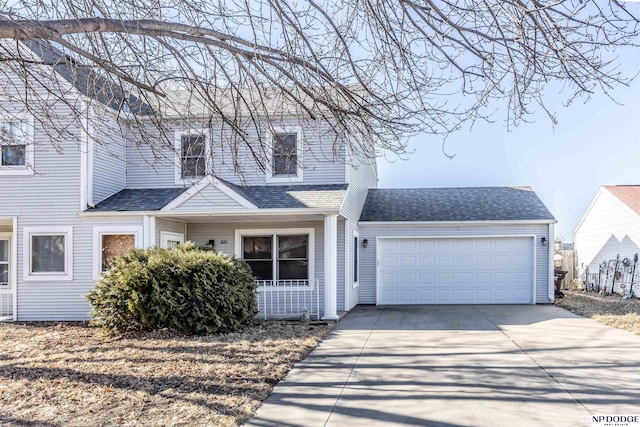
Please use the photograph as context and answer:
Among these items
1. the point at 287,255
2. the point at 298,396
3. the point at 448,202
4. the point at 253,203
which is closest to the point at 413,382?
the point at 298,396

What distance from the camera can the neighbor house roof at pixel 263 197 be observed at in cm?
1245

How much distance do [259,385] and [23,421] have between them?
95.9 inches

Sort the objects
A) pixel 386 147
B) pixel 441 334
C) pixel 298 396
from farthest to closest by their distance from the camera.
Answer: pixel 441 334 < pixel 386 147 < pixel 298 396

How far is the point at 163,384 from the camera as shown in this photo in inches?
261

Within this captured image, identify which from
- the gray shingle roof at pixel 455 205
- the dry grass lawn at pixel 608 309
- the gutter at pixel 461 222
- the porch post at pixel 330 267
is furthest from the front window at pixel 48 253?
the dry grass lawn at pixel 608 309

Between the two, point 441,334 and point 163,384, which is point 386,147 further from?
point 441,334

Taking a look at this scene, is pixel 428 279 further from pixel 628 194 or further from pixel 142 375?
pixel 142 375

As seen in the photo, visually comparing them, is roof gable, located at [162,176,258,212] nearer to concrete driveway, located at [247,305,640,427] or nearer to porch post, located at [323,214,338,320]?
porch post, located at [323,214,338,320]

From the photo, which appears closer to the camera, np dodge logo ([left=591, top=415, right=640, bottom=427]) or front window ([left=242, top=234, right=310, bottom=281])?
np dodge logo ([left=591, top=415, right=640, bottom=427])

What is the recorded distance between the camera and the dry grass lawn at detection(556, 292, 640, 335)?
11.2 metres

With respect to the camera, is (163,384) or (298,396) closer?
(298,396)

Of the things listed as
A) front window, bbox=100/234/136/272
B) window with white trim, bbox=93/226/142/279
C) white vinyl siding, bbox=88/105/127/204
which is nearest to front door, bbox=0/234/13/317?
window with white trim, bbox=93/226/142/279

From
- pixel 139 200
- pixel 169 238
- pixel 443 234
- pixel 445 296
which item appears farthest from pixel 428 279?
pixel 139 200

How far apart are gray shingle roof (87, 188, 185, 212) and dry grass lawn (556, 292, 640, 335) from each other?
9.93 m
